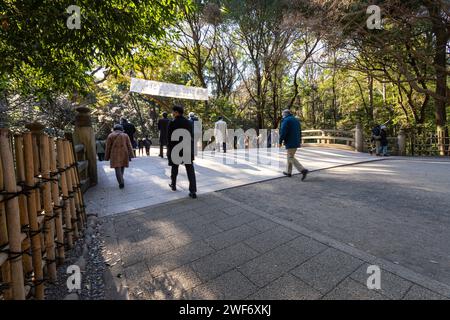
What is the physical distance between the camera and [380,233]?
9.76ft

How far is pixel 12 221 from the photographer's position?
1620 millimetres

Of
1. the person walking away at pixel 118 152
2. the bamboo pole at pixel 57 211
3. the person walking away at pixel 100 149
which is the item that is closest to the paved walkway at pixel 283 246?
the bamboo pole at pixel 57 211

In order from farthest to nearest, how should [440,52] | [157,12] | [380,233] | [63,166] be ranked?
[440,52] < [157,12] < [380,233] < [63,166]

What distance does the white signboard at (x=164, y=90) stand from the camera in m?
12.5

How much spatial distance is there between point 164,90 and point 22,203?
12.3 m

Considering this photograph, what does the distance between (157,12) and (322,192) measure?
446cm

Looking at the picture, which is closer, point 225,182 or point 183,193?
point 183,193

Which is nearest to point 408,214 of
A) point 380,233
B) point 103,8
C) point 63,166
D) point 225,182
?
point 380,233

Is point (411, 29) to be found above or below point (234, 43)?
below

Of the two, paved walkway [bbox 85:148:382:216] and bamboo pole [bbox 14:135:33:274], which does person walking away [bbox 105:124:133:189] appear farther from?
bamboo pole [bbox 14:135:33:274]

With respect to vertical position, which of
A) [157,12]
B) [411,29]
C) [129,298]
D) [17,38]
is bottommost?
[129,298]

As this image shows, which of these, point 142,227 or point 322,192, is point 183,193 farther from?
point 322,192

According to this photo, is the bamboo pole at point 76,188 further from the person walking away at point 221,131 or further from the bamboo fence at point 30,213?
the person walking away at point 221,131

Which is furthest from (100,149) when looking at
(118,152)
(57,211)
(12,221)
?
(12,221)
